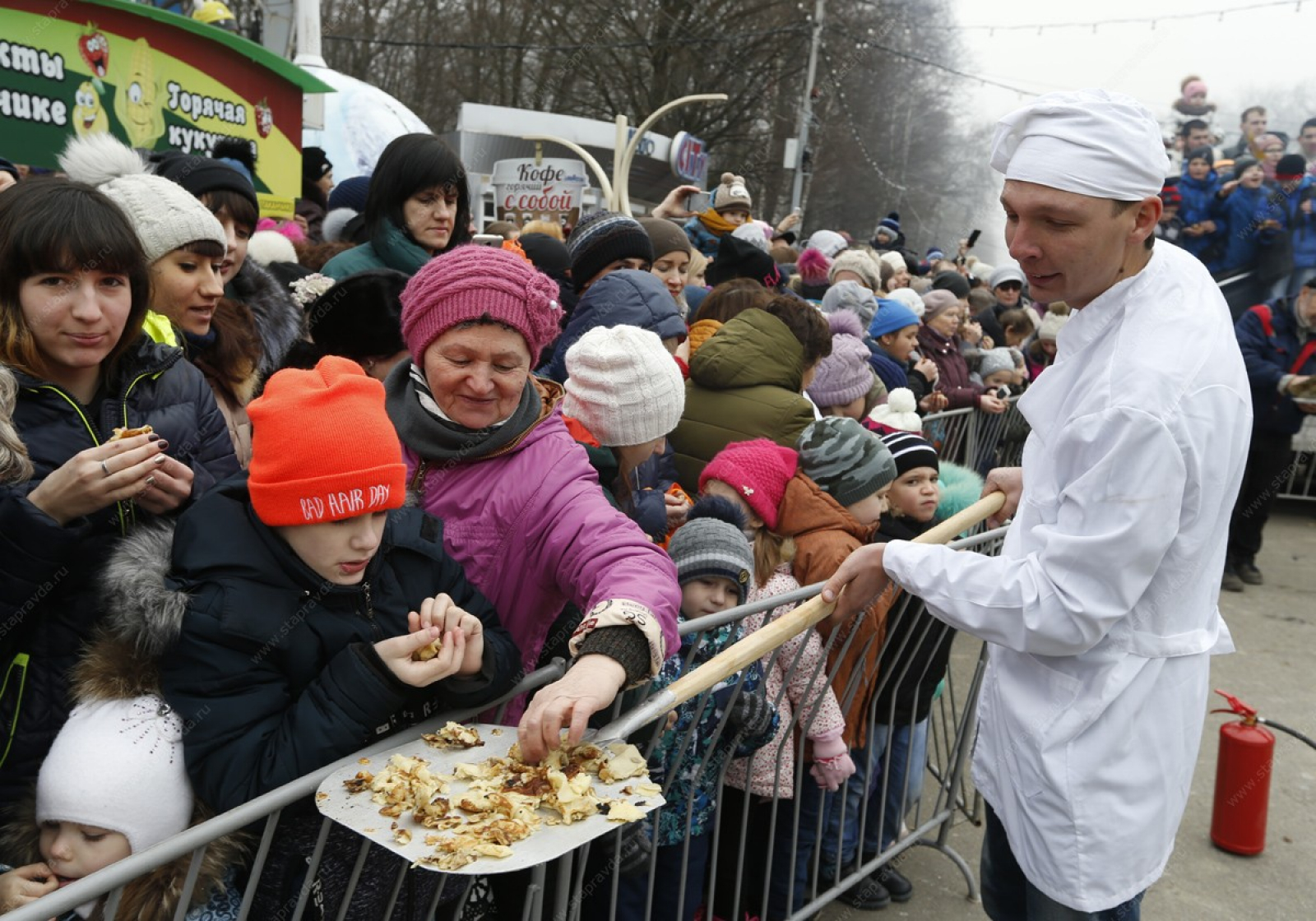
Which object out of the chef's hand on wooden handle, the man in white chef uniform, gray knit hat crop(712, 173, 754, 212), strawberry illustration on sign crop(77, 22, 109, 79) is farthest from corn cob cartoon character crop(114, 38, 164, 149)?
the man in white chef uniform

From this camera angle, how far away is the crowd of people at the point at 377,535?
177cm

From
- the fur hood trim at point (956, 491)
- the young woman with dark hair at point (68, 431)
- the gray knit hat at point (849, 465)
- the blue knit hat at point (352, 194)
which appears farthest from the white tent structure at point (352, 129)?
the young woman with dark hair at point (68, 431)

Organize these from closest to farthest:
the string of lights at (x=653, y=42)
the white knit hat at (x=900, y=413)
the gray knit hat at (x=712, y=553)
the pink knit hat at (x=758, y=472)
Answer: the gray knit hat at (x=712, y=553), the pink knit hat at (x=758, y=472), the white knit hat at (x=900, y=413), the string of lights at (x=653, y=42)

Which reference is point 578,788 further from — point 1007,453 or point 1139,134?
point 1007,453

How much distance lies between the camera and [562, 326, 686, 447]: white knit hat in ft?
10.5

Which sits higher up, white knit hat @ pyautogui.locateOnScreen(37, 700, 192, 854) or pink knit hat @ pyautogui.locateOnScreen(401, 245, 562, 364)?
pink knit hat @ pyautogui.locateOnScreen(401, 245, 562, 364)

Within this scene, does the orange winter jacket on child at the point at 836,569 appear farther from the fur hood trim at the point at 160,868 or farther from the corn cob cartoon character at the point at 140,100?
the corn cob cartoon character at the point at 140,100

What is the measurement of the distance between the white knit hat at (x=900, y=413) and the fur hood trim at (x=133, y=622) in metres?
3.76

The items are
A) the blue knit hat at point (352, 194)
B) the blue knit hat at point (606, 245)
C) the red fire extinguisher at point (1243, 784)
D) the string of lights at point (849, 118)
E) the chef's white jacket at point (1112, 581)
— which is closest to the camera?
the chef's white jacket at point (1112, 581)

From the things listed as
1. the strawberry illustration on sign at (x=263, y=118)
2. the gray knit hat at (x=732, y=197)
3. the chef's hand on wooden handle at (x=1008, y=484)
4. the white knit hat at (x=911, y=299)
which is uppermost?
the strawberry illustration on sign at (x=263, y=118)

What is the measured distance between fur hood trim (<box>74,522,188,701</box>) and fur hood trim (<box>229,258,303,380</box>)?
1.73 meters

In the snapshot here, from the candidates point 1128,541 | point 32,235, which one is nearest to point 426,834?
point 1128,541

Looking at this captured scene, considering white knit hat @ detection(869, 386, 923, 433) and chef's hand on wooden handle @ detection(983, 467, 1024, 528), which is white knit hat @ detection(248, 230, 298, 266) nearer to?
white knit hat @ detection(869, 386, 923, 433)

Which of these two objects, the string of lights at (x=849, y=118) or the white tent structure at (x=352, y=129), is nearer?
the white tent structure at (x=352, y=129)
